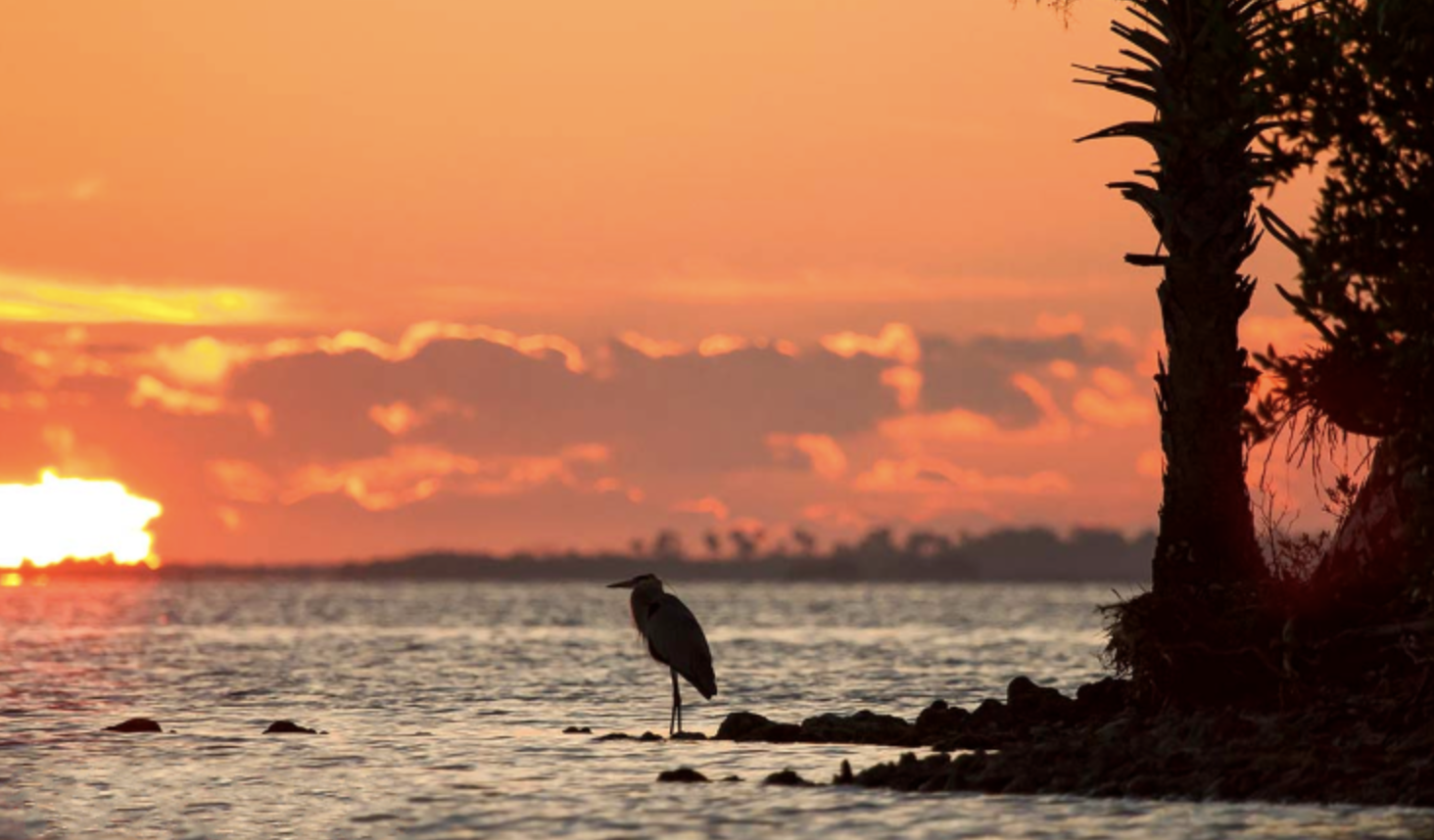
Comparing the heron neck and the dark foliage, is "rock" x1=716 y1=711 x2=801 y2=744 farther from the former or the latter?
the dark foliage

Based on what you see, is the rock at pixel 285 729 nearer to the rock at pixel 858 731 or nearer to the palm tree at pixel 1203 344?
the rock at pixel 858 731

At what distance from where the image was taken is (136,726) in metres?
36.9

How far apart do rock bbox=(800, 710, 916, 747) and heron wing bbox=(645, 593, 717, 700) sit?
1.92 m

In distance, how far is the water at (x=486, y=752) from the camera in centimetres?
2280

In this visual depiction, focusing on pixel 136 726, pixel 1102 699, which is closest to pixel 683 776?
pixel 1102 699

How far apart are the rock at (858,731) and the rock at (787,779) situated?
5546mm

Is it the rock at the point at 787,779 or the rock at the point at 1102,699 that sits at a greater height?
the rock at the point at 1102,699

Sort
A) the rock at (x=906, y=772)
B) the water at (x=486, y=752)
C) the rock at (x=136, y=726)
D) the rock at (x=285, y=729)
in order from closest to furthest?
1. the water at (x=486, y=752)
2. the rock at (x=906, y=772)
3. the rock at (x=285, y=729)
4. the rock at (x=136, y=726)

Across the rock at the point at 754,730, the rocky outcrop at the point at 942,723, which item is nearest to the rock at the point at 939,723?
the rocky outcrop at the point at 942,723

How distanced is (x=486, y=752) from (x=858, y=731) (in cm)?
545

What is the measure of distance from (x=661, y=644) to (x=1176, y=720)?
10.1 meters

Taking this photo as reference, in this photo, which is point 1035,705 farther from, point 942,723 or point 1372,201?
point 1372,201

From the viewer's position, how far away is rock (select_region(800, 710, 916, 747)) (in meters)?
32.2

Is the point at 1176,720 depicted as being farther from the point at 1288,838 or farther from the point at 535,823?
the point at 535,823
